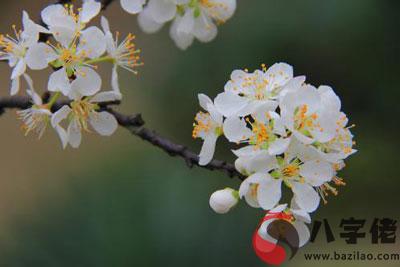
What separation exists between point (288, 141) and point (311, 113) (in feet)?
0.18

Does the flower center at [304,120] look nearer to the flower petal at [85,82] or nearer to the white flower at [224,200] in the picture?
the white flower at [224,200]

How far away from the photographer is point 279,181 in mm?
884

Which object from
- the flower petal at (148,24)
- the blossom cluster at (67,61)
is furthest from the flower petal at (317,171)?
the flower petal at (148,24)

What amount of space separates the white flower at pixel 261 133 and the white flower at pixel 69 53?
193 millimetres

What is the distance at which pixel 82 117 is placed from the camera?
40.0 inches

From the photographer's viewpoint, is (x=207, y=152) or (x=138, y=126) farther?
(x=138, y=126)

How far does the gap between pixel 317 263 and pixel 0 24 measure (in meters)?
2.06

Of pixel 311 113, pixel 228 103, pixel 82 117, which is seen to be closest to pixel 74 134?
pixel 82 117

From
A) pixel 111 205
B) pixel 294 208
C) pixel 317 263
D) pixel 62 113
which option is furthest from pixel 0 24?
pixel 294 208

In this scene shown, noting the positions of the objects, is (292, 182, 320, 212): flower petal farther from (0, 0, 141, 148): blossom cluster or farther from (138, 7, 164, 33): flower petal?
(138, 7, 164, 33): flower petal

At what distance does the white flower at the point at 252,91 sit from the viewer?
0.90 m

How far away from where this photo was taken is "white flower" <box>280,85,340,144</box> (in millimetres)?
873

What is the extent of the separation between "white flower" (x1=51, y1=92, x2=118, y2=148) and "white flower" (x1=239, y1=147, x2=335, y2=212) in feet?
0.75

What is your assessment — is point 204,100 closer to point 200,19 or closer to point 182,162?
point 200,19
